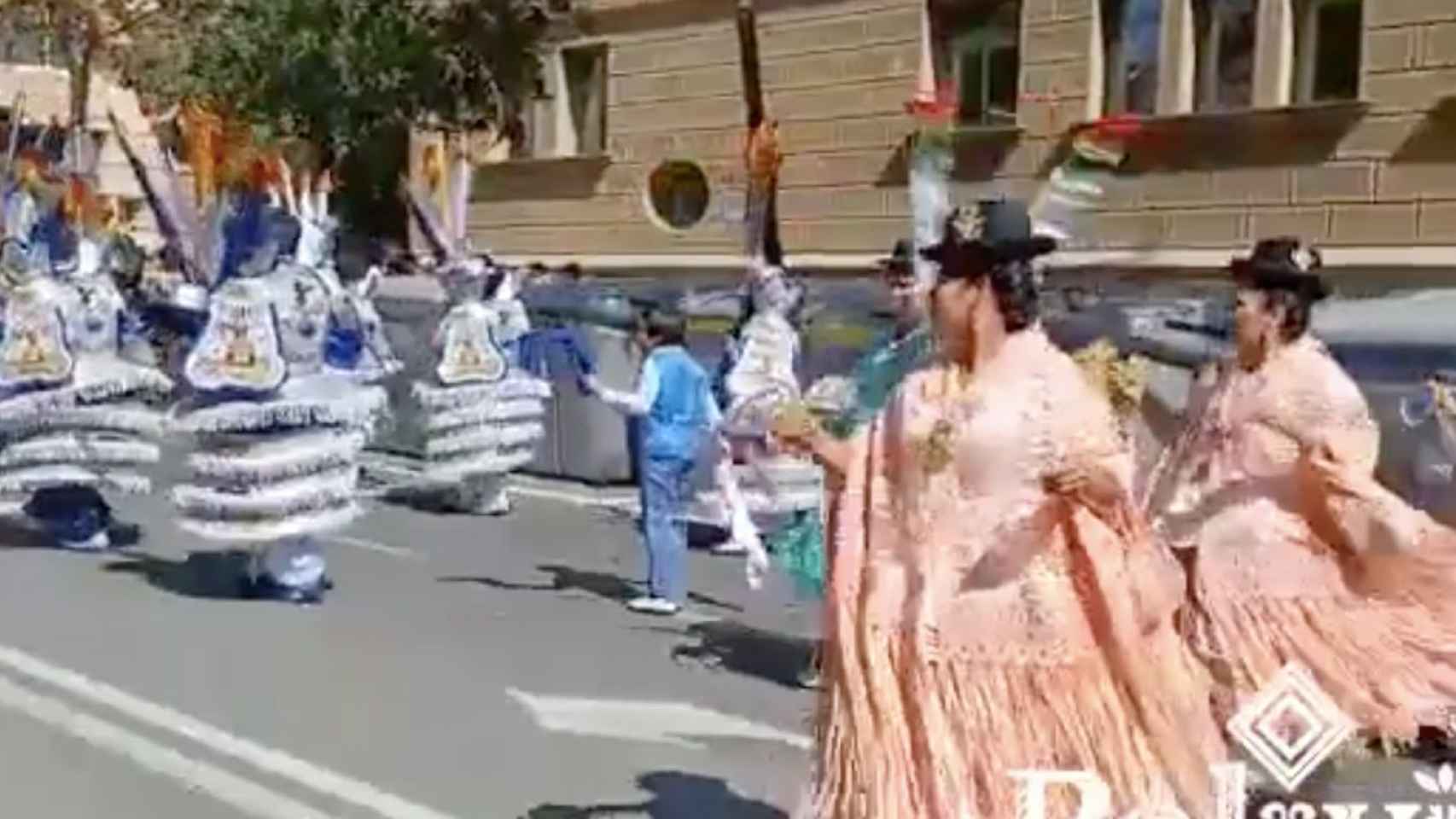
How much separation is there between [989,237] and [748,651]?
5.26 m

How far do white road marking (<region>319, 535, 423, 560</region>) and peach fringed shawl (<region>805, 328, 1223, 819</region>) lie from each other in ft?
28.0

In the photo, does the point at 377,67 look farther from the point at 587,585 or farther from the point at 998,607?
the point at 998,607

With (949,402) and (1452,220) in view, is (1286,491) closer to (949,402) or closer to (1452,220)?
(949,402)

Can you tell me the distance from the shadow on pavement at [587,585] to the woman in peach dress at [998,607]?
652 centimetres

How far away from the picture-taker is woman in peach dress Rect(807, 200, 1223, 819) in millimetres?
5188

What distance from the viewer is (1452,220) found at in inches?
680

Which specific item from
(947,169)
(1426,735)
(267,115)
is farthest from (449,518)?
(267,115)

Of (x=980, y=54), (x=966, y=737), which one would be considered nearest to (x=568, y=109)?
(x=980, y=54)

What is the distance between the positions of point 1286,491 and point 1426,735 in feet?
2.56

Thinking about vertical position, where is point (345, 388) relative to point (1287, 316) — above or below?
below

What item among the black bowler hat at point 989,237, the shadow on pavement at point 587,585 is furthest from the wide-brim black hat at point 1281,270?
the shadow on pavement at point 587,585

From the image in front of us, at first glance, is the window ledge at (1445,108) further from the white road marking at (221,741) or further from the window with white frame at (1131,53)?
the white road marking at (221,741)

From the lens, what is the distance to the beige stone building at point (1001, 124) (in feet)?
58.4

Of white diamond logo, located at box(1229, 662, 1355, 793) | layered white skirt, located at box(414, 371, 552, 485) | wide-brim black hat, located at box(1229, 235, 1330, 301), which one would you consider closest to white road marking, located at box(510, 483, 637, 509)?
layered white skirt, located at box(414, 371, 552, 485)
